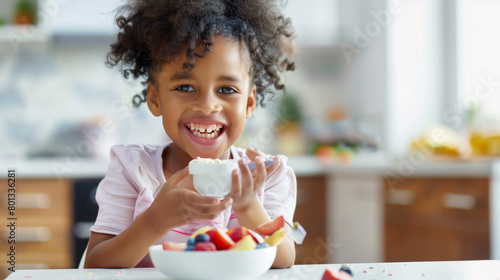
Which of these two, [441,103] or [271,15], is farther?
[441,103]

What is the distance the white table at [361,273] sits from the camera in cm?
89

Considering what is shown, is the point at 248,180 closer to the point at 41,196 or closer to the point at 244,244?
the point at 244,244

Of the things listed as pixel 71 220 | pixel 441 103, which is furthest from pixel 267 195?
pixel 441 103

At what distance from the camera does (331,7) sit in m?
3.83

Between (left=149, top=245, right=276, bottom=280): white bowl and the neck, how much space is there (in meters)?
0.54

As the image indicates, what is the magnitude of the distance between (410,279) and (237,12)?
701 mm

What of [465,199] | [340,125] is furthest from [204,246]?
[340,125]

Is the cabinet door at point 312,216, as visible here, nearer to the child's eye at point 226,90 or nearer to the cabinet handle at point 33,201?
the cabinet handle at point 33,201

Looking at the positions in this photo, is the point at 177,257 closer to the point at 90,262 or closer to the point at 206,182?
the point at 206,182

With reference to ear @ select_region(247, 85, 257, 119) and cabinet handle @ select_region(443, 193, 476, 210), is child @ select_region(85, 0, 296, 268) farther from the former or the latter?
cabinet handle @ select_region(443, 193, 476, 210)

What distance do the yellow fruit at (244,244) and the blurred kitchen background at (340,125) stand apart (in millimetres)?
1757

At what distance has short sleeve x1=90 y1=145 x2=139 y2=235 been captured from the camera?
46.1 inches

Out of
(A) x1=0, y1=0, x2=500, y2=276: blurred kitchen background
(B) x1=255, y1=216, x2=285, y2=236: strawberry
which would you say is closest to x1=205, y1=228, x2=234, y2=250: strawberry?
(B) x1=255, y1=216, x2=285, y2=236: strawberry

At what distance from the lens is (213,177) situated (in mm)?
876
